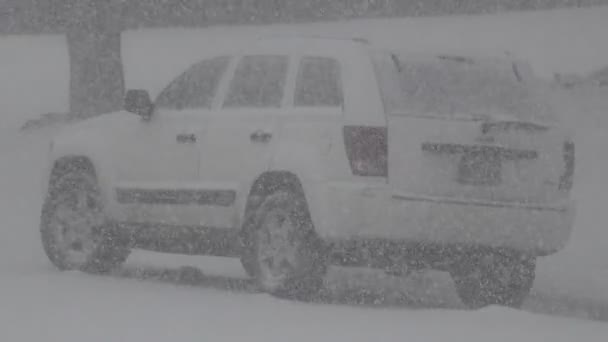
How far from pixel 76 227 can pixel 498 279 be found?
3.30 meters

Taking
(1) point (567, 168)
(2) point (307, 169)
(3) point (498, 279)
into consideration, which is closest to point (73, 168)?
(2) point (307, 169)

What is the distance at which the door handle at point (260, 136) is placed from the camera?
33.3ft

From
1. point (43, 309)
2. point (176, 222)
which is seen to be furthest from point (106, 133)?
point (43, 309)

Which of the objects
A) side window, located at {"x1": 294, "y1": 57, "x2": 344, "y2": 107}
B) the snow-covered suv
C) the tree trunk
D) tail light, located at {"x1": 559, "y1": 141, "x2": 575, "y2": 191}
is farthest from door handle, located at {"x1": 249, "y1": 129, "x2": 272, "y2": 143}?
the tree trunk

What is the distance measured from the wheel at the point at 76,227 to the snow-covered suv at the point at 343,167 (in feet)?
0.28

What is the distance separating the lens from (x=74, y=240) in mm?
11539

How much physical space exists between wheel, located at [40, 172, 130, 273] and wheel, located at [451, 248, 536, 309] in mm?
2766

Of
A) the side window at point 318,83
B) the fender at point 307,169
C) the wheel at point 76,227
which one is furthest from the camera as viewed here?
the wheel at point 76,227

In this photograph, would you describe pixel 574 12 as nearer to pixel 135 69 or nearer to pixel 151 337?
pixel 135 69

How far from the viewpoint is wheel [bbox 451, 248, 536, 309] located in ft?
34.3

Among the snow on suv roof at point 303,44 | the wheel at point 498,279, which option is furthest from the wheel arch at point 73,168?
the wheel at point 498,279

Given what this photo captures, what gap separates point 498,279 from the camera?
10.6 metres

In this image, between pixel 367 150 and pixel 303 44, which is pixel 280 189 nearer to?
pixel 367 150

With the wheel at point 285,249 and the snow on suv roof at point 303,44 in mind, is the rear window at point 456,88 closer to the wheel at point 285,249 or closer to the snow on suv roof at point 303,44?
the snow on suv roof at point 303,44
